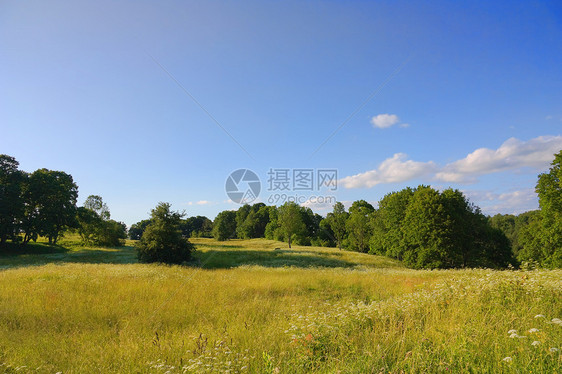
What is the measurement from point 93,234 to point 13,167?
50.3 ft

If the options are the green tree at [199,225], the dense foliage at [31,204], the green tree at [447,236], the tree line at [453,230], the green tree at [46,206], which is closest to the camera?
the tree line at [453,230]

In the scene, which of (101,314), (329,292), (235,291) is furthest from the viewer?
(329,292)

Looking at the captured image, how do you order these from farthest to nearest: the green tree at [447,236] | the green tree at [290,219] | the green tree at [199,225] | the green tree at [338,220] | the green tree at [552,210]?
the green tree at [199,225] < the green tree at [338,220] < the green tree at [290,219] < the green tree at [447,236] < the green tree at [552,210]

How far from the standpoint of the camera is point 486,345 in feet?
14.4

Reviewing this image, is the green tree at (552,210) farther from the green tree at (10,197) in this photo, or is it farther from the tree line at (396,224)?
the green tree at (10,197)

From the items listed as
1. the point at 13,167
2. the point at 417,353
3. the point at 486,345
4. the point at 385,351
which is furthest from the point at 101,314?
the point at 13,167

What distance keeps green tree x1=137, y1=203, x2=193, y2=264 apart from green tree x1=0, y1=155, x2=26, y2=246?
23.1m

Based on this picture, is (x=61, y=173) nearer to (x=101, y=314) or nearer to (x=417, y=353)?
(x=101, y=314)

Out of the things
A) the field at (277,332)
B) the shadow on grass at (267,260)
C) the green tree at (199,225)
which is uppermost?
the green tree at (199,225)

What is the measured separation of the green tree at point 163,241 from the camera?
2553 centimetres

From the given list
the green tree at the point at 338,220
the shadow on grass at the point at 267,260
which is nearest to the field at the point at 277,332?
the shadow on grass at the point at 267,260

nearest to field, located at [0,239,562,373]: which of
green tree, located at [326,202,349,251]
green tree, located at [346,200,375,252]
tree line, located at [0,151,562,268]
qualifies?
tree line, located at [0,151,562,268]

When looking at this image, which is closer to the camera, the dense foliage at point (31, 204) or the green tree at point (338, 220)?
the dense foliage at point (31, 204)

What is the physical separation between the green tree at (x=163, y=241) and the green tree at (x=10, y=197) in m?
23.1
